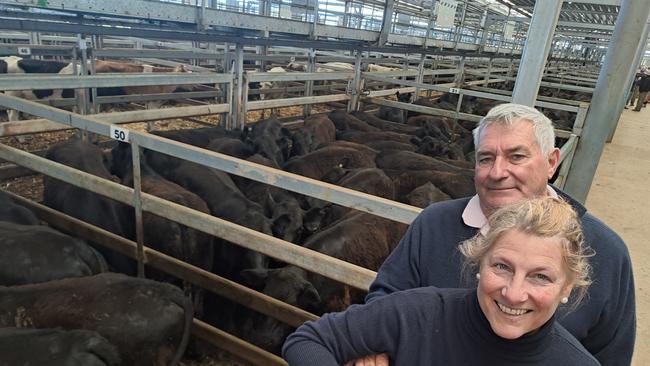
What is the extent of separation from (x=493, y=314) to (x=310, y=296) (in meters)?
2.13

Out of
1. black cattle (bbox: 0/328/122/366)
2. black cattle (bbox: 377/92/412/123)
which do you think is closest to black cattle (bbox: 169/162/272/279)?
black cattle (bbox: 0/328/122/366)

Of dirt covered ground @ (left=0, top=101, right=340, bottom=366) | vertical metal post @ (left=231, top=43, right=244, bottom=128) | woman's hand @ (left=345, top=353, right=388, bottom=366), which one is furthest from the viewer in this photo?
vertical metal post @ (left=231, top=43, right=244, bottom=128)

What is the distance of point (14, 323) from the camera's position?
2639 mm

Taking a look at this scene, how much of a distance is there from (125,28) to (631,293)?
5275 mm

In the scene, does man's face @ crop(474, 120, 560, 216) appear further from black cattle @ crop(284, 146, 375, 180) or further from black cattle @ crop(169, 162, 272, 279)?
black cattle @ crop(284, 146, 375, 180)

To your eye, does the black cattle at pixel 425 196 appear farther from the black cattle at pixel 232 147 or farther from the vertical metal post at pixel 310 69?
the vertical metal post at pixel 310 69

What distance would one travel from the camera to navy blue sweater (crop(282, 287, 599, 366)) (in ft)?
3.85

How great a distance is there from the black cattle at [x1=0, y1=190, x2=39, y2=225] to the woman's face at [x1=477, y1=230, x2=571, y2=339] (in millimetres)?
3965

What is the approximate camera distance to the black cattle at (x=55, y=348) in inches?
85.7

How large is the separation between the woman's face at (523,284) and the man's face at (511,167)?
0.50 m

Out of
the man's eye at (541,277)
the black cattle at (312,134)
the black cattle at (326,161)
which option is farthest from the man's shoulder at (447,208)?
the black cattle at (312,134)

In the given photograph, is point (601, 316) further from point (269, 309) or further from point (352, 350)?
point (269, 309)

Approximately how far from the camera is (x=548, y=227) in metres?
1.13

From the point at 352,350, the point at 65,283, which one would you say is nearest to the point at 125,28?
the point at 65,283
